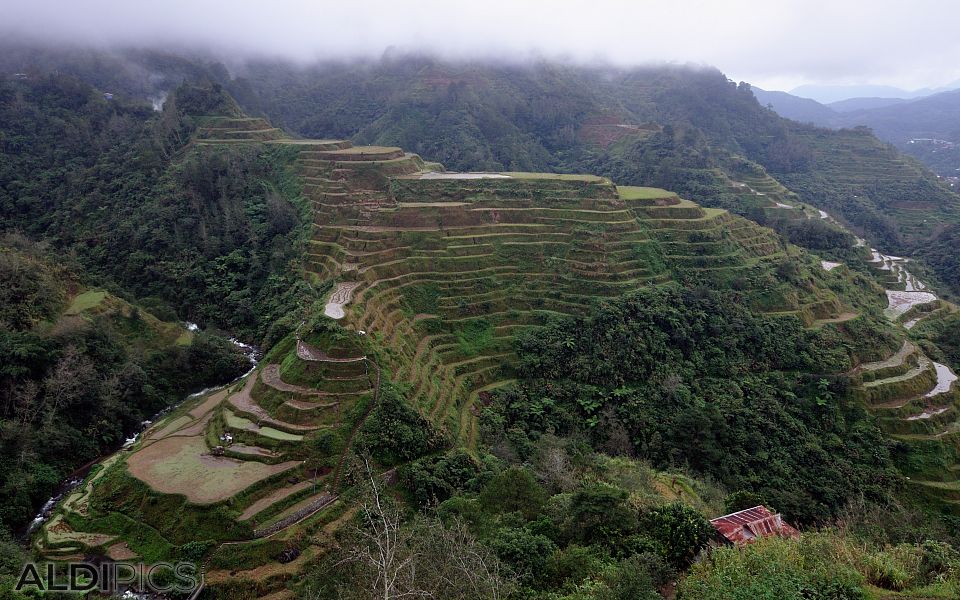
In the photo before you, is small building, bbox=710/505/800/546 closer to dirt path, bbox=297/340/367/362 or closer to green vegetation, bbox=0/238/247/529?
dirt path, bbox=297/340/367/362

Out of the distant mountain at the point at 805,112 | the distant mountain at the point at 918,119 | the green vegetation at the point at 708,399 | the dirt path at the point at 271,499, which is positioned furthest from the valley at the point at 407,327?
the distant mountain at the point at 805,112

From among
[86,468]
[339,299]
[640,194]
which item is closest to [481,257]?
[339,299]

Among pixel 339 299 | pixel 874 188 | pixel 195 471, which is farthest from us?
pixel 874 188

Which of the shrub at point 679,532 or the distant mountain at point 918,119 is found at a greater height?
the distant mountain at point 918,119

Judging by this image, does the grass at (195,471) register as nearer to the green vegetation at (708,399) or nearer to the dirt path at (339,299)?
the dirt path at (339,299)

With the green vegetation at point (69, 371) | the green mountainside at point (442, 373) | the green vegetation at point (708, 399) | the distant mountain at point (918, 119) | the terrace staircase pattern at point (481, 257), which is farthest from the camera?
the distant mountain at point (918, 119)

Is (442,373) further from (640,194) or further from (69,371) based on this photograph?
(640,194)
